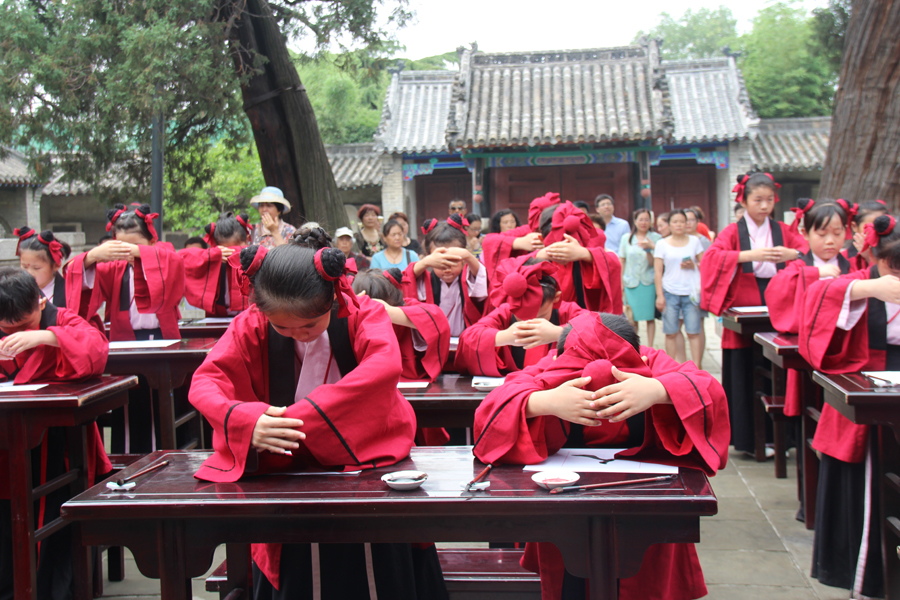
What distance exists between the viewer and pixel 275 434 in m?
1.83

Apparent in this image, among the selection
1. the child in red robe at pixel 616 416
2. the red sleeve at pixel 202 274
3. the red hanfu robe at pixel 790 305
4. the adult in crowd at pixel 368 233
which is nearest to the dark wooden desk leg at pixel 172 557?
A: the child in red robe at pixel 616 416

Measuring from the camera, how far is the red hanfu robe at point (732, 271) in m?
4.59

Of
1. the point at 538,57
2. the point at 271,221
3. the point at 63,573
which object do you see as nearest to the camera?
the point at 63,573

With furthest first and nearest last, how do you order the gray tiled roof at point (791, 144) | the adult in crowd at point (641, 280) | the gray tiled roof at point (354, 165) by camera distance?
1. the gray tiled roof at point (354, 165)
2. the gray tiled roof at point (791, 144)
3. the adult in crowd at point (641, 280)

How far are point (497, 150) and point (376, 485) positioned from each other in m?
10.7

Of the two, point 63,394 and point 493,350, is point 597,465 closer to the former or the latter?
point 493,350

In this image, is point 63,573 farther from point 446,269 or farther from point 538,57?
point 538,57

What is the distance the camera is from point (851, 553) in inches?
115

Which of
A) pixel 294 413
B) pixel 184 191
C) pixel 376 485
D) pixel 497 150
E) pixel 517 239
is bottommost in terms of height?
pixel 376 485

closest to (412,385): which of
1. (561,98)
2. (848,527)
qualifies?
(848,527)

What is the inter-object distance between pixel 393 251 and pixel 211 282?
138 cm

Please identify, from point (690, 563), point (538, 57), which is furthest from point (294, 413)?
point (538, 57)

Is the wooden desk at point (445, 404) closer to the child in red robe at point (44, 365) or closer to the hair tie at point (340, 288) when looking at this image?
the hair tie at point (340, 288)

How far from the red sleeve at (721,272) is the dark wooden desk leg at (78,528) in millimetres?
3616
